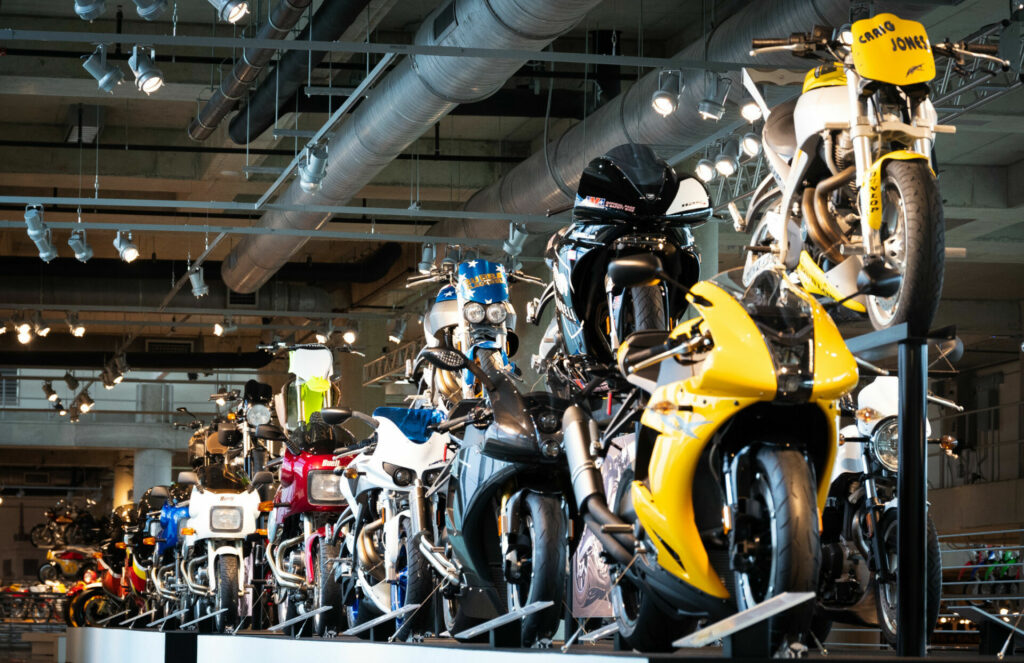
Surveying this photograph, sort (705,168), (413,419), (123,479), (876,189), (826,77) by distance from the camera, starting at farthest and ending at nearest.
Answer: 1. (123,479)
2. (705,168)
3. (413,419)
4. (826,77)
5. (876,189)

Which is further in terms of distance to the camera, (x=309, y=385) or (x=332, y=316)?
(x=332, y=316)

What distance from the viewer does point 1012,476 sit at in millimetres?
22156

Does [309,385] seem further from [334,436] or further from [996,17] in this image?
[996,17]

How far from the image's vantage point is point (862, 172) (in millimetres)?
4219

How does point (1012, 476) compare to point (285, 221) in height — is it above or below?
below

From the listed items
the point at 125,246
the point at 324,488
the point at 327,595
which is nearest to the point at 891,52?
the point at 327,595

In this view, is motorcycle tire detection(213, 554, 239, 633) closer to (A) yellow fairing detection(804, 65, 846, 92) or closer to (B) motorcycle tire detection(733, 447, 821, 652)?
(A) yellow fairing detection(804, 65, 846, 92)

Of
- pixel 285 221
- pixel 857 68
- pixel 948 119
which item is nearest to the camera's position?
pixel 857 68

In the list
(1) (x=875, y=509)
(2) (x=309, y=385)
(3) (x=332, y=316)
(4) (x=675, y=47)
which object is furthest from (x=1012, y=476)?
(1) (x=875, y=509)

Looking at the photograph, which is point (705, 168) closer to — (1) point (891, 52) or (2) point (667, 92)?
(2) point (667, 92)

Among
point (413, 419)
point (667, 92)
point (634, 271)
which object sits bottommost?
point (413, 419)

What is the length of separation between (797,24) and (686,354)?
17.2 ft

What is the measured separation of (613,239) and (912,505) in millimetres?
1682

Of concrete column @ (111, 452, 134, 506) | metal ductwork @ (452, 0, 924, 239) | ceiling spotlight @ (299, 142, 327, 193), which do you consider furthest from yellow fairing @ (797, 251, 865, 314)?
concrete column @ (111, 452, 134, 506)
